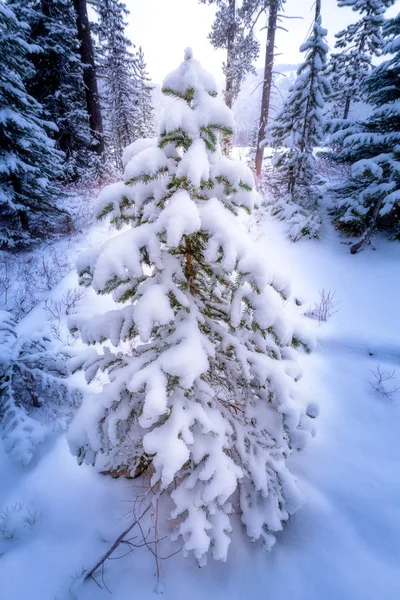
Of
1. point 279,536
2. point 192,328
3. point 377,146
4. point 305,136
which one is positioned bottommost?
point 279,536

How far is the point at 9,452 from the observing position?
11.2 ft

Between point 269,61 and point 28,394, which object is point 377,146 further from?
point 28,394

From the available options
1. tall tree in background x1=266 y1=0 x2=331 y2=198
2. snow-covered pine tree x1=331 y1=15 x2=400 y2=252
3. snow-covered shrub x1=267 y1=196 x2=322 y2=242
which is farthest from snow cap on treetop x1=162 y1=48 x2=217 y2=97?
tall tree in background x1=266 y1=0 x2=331 y2=198

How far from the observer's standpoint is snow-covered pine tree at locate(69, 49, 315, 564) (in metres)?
1.98

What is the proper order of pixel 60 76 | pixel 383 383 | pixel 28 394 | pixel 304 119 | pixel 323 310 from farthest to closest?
pixel 60 76 → pixel 304 119 → pixel 323 310 → pixel 383 383 → pixel 28 394

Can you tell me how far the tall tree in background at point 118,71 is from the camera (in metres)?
13.6

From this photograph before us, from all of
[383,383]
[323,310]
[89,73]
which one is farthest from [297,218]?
[89,73]

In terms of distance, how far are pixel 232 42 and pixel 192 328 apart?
18.0 metres

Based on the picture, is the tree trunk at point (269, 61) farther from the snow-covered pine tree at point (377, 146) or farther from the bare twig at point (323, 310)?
the bare twig at point (323, 310)

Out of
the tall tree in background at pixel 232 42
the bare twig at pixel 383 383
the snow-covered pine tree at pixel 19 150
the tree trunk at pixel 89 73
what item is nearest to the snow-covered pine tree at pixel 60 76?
the tree trunk at pixel 89 73

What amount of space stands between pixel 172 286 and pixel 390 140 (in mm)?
8550

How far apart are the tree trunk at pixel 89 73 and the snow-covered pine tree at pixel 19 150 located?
12.9 feet

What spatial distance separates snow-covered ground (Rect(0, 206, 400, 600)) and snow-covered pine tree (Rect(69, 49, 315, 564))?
0.42 m

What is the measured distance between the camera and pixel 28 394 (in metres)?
4.25
